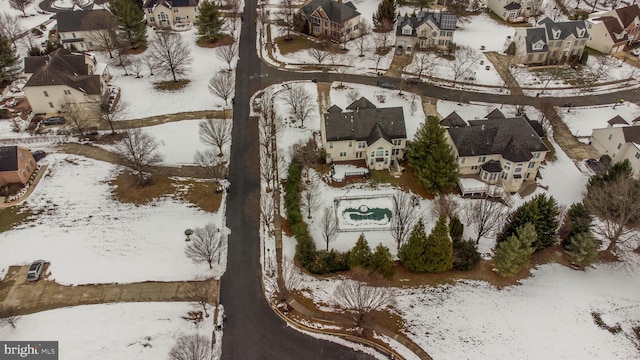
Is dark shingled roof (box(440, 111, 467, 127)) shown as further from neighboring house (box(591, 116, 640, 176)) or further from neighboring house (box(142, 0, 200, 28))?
neighboring house (box(142, 0, 200, 28))

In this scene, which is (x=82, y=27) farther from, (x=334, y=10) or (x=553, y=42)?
(x=553, y=42)

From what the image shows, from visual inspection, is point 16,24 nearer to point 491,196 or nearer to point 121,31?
point 121,31

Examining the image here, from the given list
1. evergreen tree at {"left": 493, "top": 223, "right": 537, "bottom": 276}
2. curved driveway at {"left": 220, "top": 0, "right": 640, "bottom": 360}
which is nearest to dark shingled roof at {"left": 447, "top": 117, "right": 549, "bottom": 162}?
evergreen tree at {"left": 493, "top": 223, "right": 537, "bottom": 276}

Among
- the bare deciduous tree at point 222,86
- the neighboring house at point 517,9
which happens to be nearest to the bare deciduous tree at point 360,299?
the bare deciduous tree at point 222,86

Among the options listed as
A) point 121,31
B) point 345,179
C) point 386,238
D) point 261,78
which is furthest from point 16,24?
point 386,238

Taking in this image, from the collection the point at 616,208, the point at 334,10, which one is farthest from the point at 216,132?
the point at 616,208
